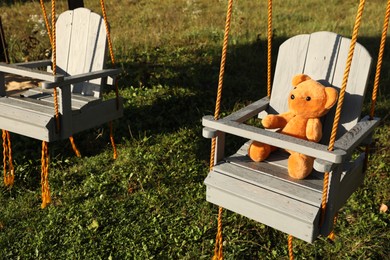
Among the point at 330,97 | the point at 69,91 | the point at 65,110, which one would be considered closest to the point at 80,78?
the point at 69,91

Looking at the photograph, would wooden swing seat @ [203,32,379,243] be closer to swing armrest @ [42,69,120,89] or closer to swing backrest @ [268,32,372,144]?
swing backrest @ [268,32,372,144]

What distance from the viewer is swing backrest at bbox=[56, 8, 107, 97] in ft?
13.6

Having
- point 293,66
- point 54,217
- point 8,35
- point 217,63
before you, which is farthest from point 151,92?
point 8,35

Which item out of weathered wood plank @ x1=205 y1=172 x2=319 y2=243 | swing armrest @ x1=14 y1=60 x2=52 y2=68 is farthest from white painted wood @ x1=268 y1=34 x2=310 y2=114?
swing armrest @ x1=14 y1=60 x2=52 y2=68

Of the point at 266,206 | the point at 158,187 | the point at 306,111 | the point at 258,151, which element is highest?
the point at 306,111

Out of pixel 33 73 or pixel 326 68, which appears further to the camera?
pixel 33 73

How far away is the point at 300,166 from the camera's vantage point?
2641mm

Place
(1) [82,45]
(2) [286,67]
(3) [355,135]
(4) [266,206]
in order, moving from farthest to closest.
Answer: (1) [82,45] → (2) [286,67] → (3) [355,135] → (4) [266,206]

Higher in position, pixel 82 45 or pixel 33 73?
pixel 82 45

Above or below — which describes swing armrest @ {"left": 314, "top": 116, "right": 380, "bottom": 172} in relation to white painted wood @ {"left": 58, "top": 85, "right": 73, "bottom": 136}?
above

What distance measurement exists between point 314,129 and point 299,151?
60cm

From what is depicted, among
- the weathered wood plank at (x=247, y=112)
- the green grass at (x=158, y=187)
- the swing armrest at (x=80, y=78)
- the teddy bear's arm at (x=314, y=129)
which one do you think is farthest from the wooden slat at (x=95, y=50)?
the teddy bear's arm at (x=314, y=129)

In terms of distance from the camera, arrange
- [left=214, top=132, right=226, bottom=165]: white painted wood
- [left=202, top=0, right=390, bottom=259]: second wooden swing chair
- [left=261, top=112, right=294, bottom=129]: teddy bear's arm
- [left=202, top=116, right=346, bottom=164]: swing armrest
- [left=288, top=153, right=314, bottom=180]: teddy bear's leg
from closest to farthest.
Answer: [left=202, top=116, right=346, bottom=164]: swing armrest < [left=202, top=0, right=390, bottom=259]: second wooden swing chair < [left=288, top=153, right=314, bottom=180]: teddy bear's leg < [left=214, top=132, right=226, bottom=165]: white painted wood < [left=261, top=112, right=294, bottom=129]: teddy bear's arm

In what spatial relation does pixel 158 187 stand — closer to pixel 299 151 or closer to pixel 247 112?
pixel 247 112
